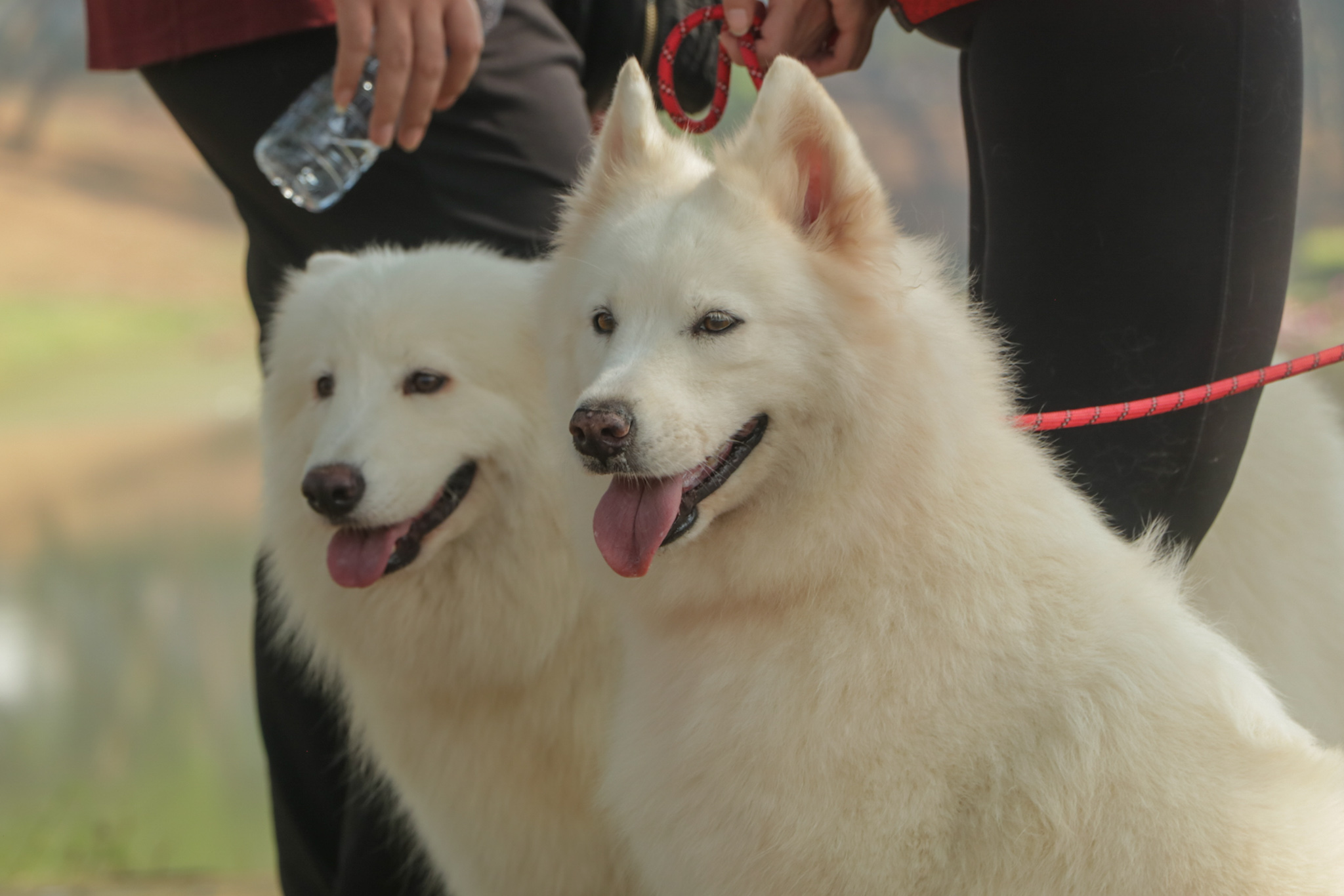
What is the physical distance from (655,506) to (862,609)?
1.06 feet

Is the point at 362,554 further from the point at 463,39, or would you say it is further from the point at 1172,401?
the point at 1172,401

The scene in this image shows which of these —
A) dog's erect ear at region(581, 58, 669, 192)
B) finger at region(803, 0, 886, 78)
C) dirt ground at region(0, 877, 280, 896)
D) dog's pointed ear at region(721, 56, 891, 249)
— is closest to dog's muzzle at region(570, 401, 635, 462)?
dog's pointed ear at region(721, 56, 891, 249)

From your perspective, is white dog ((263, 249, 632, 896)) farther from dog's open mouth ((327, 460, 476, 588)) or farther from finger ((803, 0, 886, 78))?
finger ((803, 0, 886, 78))

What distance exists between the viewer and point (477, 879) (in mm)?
2199

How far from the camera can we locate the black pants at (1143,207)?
1.54 m

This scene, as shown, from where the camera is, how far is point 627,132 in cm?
169

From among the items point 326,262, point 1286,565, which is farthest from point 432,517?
point 1286,565

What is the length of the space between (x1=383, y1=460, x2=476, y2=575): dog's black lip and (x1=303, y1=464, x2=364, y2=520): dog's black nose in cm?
17

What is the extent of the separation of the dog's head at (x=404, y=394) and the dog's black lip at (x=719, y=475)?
872mm

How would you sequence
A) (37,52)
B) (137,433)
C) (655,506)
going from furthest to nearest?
(137,433) < (37,52) < (655,506)

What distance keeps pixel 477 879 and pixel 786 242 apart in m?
1.53

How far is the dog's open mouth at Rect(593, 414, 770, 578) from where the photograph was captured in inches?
56.0

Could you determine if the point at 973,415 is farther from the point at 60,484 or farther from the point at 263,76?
the point at 60,484

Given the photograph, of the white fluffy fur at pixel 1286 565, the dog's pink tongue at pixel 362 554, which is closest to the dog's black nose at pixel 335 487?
the dog's pink tongue at pixel 362 554
